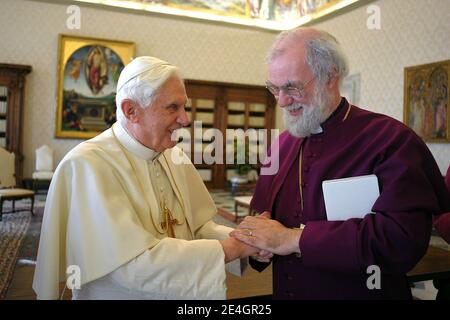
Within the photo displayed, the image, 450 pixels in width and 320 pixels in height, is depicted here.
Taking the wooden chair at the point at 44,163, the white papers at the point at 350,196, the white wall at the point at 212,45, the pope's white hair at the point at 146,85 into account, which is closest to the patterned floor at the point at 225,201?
the white wall at the point at 212,45

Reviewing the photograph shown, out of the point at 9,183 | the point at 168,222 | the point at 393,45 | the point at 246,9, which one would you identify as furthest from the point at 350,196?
the point at 246,9

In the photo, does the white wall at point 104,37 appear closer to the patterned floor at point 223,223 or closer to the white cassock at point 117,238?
the patterned floor at point 223,223

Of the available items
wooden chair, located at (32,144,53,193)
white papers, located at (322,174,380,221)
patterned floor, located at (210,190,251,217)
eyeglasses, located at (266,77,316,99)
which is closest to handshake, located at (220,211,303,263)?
white papers, located at (322,174,380,221)

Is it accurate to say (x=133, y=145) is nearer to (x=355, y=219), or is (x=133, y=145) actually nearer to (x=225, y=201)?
(x=355, y=219)

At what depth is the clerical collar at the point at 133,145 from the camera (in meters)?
2.00

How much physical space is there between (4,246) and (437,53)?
323 inches

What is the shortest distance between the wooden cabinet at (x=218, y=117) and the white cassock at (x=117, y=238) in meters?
10.2

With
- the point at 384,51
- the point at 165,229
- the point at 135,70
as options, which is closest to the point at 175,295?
the point at 165,229

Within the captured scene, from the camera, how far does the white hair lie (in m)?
1.73

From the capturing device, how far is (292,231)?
171cm

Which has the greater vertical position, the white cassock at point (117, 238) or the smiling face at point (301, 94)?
the smiling face at point (301, 94)

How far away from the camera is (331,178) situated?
1.80 metres

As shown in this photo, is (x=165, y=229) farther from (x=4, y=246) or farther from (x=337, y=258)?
(x=4, y=246)

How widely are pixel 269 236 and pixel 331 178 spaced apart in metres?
0.37
